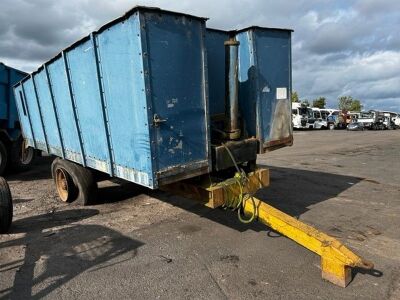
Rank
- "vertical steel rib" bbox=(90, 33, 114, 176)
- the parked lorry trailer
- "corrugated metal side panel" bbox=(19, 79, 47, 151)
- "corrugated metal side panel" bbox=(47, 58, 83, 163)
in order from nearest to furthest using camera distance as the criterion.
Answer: the parked lorry trailer → "vertical steel rib" bbox=(90, 33, 114, 176) → "corrugated metal side panel" bbox=(47, 58, 83, 163) → "corrugated metal side panel" bbox=(19, 79, 47, 151)

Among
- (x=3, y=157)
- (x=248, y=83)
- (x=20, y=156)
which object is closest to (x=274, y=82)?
(x=248, y=83)

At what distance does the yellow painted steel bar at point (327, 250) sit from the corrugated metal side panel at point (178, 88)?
49.7 inches

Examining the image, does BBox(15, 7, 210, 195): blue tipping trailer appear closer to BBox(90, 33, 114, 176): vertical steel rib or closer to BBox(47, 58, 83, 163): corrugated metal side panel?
BBox(90, 33, 114, 176): vertical steel rib

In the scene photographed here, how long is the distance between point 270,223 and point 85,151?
3239 mm

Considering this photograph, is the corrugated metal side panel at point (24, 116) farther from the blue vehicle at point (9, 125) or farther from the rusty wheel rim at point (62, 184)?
the rusty wheel rim at point (62, 184)

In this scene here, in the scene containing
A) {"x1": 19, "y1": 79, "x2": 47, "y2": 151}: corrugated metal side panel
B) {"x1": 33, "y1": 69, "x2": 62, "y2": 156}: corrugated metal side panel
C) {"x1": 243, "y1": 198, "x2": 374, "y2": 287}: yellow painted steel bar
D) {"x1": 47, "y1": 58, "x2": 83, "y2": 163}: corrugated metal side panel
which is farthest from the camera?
{"x1": 19, "y1": 79, "x2": 47, "y2": 151}: corrugated metal side panel

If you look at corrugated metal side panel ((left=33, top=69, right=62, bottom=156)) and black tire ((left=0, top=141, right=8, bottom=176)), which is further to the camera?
black tire ((left=0, top=141, right=8, bottom=176))

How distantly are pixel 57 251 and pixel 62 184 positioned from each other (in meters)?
3.03

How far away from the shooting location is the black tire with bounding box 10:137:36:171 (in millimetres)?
11250

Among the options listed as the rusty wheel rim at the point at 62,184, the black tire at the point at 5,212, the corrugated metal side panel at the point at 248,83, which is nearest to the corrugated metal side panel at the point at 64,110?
the rusty wheel rim at the point at 62,184

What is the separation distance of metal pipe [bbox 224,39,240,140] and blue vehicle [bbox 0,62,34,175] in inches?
301

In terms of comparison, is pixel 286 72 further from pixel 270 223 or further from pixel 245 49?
Answer: pixel 270 223

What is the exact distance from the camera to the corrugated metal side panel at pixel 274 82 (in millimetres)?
5824

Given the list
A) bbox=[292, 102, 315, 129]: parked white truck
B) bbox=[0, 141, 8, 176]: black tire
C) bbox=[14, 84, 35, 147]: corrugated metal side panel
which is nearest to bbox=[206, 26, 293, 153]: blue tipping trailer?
bbox=[14, 84, 35, 147]: corrugated metal side panel
